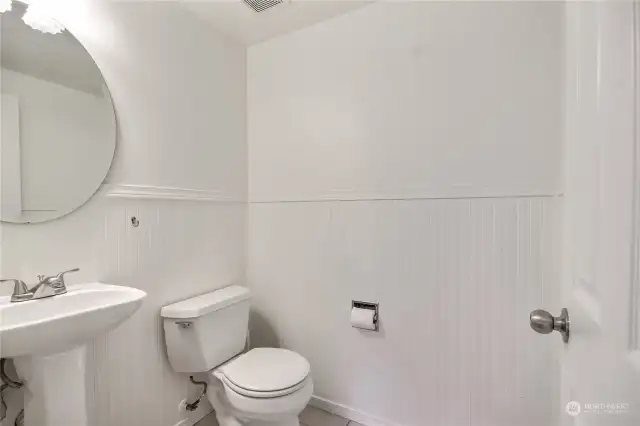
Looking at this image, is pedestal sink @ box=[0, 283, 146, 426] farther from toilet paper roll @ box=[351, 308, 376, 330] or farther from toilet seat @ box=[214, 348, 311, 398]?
toilet paper roll @ box=[351, 308, 376, 330]

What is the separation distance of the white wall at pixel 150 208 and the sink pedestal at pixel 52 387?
247 millimetres

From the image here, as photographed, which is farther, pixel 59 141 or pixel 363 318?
pixel 363 318

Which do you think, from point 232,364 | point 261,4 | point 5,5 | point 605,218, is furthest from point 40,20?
point 605,218

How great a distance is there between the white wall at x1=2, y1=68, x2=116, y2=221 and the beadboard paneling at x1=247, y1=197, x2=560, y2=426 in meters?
0.92

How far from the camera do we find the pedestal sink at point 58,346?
0.85 metres

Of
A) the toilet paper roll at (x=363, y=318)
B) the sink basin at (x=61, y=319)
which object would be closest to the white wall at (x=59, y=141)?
the sink basin at (x=61, y=319)

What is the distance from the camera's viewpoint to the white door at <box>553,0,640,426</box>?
0.40 meters

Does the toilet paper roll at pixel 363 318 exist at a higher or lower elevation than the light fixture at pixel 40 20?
lower

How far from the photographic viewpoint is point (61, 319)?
0.86 m

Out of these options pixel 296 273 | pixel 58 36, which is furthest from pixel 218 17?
pixel 296 273

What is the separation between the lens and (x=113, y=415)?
1334 millimetres

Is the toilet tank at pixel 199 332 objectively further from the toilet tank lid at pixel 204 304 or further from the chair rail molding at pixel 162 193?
the chair rail molding at pixel 162 193

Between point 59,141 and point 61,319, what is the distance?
706mm

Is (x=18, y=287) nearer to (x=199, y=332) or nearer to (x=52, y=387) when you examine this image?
(x=52, y=387)
